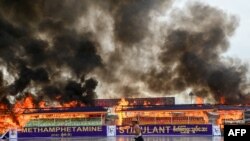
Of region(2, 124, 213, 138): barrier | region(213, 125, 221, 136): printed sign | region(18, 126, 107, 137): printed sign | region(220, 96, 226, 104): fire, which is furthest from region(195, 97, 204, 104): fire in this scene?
region(18, 126, 107, 137): printed sign

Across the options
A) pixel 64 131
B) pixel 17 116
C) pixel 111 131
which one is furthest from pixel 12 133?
pixel 111 131

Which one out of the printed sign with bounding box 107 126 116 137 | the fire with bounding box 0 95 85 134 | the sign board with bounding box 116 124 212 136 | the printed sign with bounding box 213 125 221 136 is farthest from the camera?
the fire with bounding box 0 95 85 134

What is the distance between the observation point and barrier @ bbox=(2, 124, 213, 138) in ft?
171

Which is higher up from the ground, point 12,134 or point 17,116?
point 17,116

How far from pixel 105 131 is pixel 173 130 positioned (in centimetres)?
794

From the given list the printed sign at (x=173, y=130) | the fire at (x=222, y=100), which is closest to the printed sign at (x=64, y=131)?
the printed sign at (x=173, y=130)

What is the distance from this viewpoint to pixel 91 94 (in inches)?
2867

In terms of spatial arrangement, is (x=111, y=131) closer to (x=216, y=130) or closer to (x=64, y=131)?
(x=64, y=131)

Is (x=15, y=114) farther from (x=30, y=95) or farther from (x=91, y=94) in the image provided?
(x=91, y=94)

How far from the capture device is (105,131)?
54375mm

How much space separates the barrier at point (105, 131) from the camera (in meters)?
52.2

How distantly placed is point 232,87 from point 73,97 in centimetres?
2350

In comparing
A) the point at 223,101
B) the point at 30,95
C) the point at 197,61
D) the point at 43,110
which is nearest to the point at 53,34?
the point at 30,95

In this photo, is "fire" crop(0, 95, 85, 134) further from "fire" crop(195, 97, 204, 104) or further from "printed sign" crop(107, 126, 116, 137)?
"fire" crop(195, 97, 204, 104)
